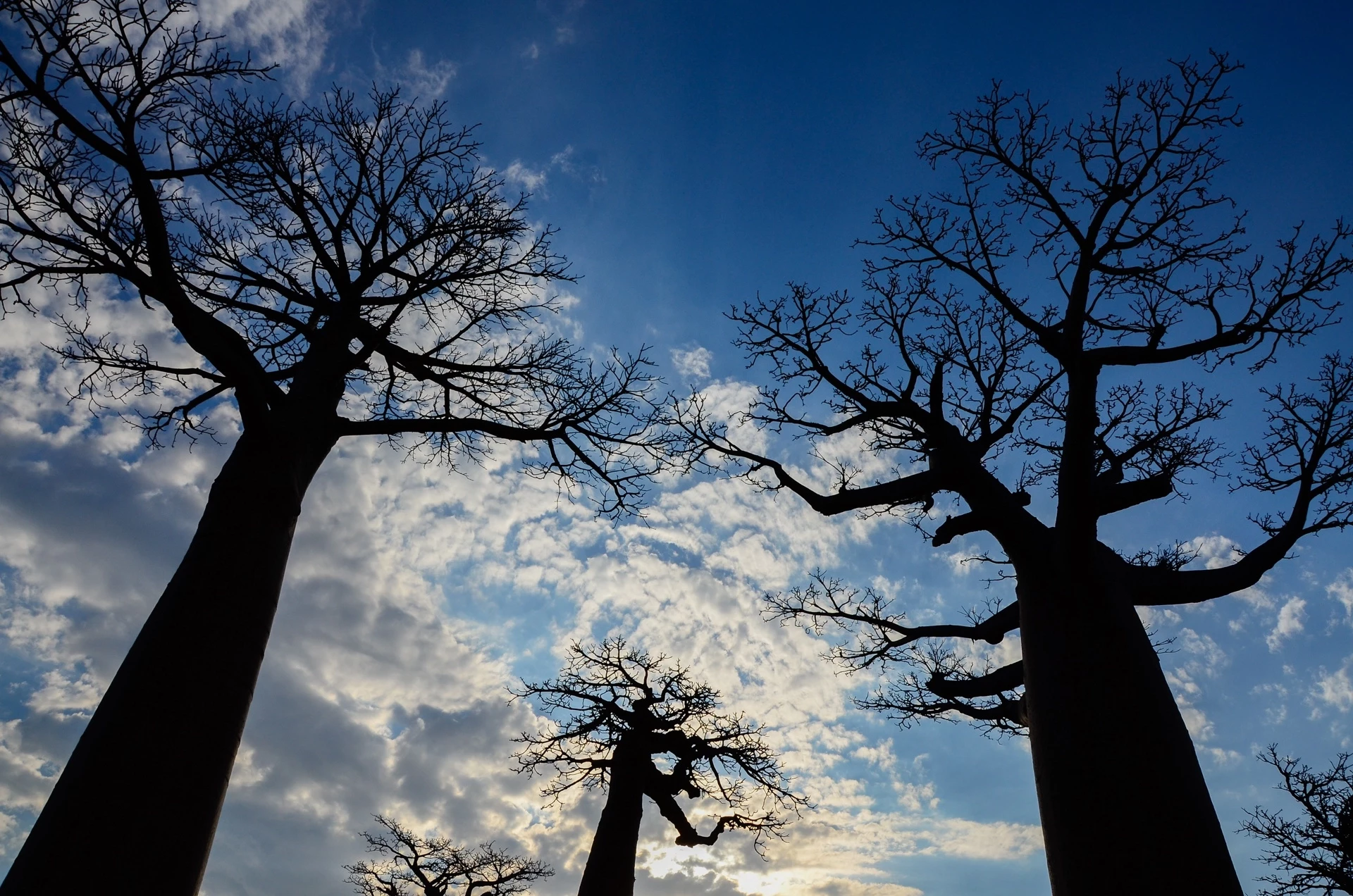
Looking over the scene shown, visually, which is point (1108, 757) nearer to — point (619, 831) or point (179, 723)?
point (179, 723)

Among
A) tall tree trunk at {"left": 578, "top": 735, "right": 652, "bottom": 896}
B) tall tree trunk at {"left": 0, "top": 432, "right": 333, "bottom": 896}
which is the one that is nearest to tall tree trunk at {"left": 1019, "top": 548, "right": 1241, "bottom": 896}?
tall tree trunk at {"left": 0, "top": 432, "right": 333, "bottom": 896}

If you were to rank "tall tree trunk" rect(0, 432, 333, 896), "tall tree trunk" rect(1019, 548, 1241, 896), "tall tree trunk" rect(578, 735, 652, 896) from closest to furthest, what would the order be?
"tall tree trunk" rect(0, 432, 333, 896), "tall tree trunk" rect(1019, 548, 1241, 896), "tall tree trunk" rect(578, 735, 652, 896)

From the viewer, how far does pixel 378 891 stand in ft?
46.9

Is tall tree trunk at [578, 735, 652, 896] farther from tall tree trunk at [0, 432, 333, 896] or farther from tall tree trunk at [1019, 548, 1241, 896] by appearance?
tall tree trunk at [0, 432, 333, 896]

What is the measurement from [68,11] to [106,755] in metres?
3.09

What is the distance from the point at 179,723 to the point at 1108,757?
3.45 metres

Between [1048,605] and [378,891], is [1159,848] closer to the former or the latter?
[1048,605]

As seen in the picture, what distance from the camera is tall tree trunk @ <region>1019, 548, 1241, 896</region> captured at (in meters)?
2.84

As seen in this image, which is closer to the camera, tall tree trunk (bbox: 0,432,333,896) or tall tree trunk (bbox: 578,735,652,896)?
tall tree trunk (bbox: 0,432,333,896)

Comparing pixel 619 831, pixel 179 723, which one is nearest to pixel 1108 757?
pixel 179 723

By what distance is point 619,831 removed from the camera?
8789 mm

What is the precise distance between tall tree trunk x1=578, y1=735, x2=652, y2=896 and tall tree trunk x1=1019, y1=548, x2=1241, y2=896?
6404mm

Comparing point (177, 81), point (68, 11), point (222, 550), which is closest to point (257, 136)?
point (177, 81)

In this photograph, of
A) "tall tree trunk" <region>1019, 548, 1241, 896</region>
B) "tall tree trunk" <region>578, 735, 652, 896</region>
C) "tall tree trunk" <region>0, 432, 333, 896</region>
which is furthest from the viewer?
"tall tree trunk" <region>578, 735, 652, 896</region>
